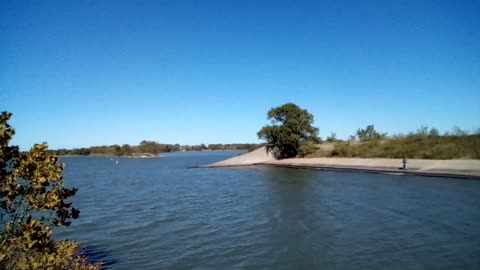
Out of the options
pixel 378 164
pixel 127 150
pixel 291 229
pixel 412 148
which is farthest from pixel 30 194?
pixel 127 150

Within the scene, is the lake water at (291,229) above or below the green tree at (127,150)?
below

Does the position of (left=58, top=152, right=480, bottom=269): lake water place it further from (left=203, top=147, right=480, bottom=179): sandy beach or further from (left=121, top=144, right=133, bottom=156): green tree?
(left=121, top=144, right=133, bottom=156): green tree

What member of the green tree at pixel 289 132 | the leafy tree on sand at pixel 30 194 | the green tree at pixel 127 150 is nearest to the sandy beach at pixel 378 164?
the green tree at pixel 289 132

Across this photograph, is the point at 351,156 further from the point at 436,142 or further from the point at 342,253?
the point at 342,253

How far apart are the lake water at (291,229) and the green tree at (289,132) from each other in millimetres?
35602

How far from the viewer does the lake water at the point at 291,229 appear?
11.7 m

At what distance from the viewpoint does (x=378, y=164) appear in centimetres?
4372

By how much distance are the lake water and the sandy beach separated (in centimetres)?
604

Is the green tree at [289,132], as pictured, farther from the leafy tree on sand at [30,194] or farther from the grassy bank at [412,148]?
the leafy tree on sand at [30,194]

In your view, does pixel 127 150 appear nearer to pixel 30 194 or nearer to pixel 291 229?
pixel 291 229

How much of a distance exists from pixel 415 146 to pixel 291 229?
37421mm

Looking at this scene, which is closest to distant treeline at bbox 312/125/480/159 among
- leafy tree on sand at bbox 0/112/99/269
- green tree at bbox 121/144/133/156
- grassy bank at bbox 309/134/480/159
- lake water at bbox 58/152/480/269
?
grassy bank at bbox 309/134/480/159

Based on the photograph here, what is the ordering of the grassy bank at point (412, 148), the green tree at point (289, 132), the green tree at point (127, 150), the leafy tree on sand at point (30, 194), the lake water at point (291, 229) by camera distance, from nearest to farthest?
the leafy tree on sand at point (30, 194)
the lake water at point (291, 229)
the grassy bank at point (412, 148)
the green tree at point (289, 132)
the green tree at point (127, 150)

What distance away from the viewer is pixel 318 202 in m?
22.9
